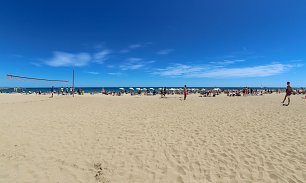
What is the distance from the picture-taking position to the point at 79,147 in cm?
576

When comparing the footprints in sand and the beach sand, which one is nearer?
the footprints in sand

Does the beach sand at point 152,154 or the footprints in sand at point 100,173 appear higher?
the beach sand at point 152,154

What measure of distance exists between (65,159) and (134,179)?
2091 mm

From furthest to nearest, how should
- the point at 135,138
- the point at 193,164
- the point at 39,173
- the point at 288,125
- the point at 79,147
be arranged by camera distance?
the point at 288,125 < the point at 135,138 < the point at 79,147 < the point at 193,164 < the point at 39,173

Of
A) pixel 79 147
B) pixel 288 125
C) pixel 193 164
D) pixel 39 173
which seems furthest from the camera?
pixel 288 125

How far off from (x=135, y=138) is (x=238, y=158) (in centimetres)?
338

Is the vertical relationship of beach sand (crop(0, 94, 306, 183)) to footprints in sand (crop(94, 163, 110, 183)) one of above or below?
above

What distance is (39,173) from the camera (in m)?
4.16

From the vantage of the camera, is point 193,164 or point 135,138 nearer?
point 193,164

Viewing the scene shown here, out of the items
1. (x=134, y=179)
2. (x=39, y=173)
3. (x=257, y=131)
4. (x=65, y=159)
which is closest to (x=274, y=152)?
(x=257, y=131)

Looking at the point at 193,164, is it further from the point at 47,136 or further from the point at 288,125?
the point at 288,125

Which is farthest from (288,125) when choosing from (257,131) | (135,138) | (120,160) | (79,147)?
(79,147)

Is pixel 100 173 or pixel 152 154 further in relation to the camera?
pixel 152 154

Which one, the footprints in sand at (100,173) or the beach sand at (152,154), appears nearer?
the footprints in sand at (100,173)
